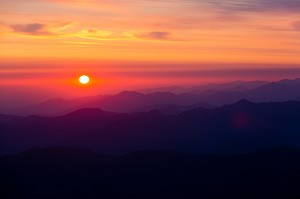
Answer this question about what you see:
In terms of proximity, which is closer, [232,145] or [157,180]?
[157,180]

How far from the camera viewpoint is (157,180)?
374 ft

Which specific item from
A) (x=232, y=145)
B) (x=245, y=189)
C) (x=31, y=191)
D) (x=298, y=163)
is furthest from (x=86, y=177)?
(x=232, y=145)

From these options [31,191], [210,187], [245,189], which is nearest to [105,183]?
[31,191]

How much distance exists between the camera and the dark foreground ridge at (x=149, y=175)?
102 metres

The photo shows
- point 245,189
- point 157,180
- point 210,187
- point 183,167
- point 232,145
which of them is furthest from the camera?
point 232,145

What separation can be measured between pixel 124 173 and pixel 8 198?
2921 cm

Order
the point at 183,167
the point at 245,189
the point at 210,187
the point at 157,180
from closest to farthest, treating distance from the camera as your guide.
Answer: the point at 245,189
the point at 210,187
the point at 157,180
the point at 183,167

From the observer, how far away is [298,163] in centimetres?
11894

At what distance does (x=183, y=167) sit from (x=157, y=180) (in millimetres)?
10987

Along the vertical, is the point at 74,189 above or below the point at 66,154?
below

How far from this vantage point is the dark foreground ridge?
335ft

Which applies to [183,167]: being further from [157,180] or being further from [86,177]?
[86,177]

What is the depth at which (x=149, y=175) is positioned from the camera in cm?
11600

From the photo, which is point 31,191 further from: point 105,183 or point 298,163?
point 298,163
